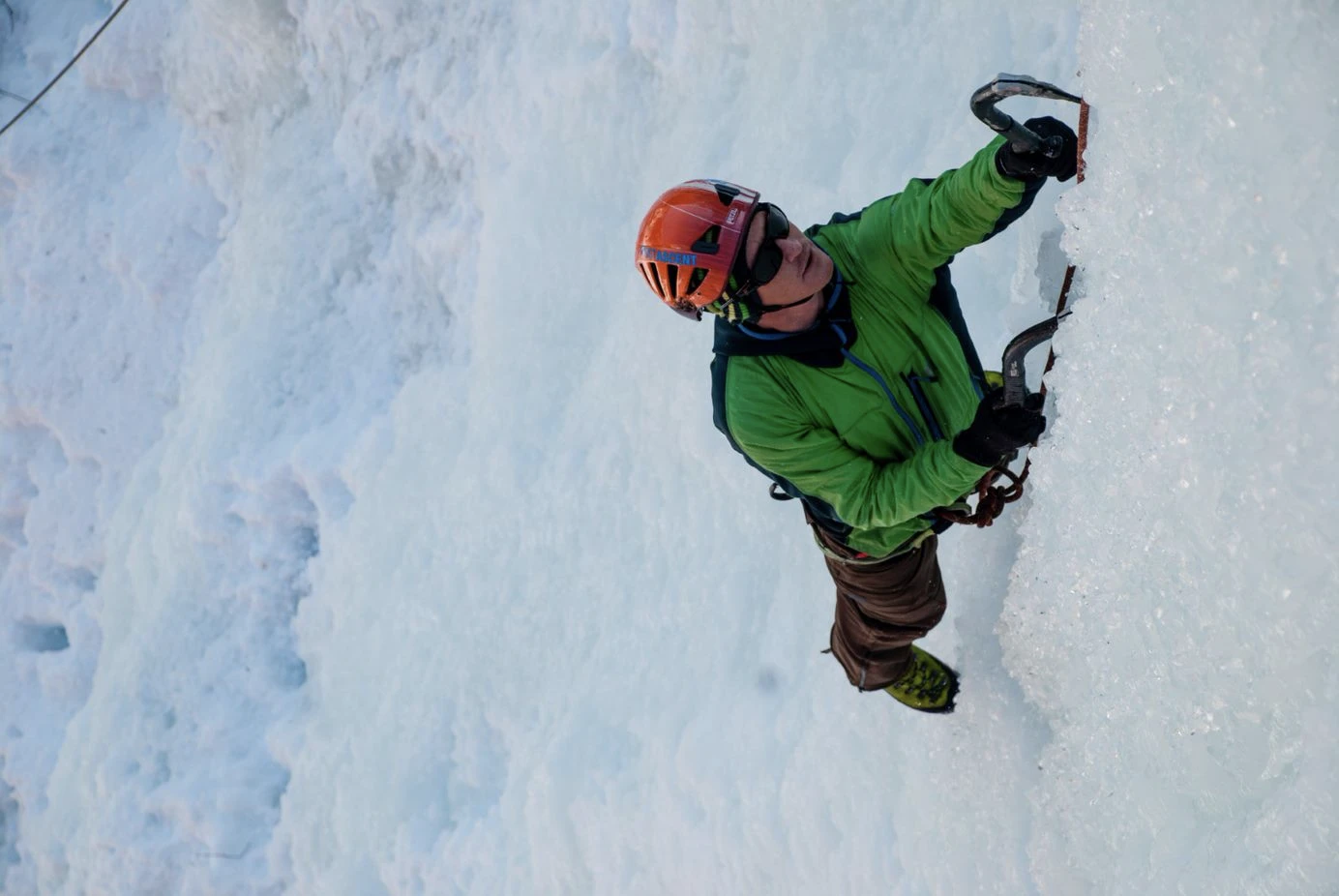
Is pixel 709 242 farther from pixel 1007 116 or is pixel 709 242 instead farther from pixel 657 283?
pixel 1007 116

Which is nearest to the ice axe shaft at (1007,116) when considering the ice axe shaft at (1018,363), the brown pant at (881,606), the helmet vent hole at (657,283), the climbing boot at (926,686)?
the ice axe shaft at (1018,363)

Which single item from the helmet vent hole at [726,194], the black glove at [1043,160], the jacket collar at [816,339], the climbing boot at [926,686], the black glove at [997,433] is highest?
the black glove at [1043,160]

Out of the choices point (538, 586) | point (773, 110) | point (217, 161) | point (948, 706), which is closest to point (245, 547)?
point (538, 586)

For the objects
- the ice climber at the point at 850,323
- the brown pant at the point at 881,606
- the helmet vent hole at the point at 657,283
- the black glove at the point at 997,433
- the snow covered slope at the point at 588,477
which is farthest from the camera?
the brown pant at the point at 881,606

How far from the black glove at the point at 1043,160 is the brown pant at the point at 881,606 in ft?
3.29

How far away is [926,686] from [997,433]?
1.22 meters

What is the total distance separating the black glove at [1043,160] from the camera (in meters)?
2.01

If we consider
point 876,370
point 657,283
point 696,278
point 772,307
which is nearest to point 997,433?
point 876,370

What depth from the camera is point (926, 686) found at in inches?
114

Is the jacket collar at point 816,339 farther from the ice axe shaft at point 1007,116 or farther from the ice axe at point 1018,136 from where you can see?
the ice axe shaft at point 1007,116

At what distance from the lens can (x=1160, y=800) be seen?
1.71 meters

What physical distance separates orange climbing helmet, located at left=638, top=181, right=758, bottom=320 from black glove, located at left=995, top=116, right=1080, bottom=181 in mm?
530

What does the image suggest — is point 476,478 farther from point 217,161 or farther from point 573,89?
point 217,161

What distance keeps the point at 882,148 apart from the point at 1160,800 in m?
2.46
